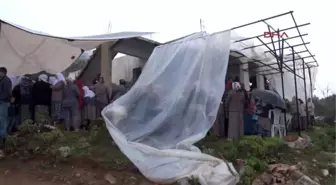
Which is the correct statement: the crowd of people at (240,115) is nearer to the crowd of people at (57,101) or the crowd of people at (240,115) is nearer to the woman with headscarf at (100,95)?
the crowd of people at (57,101)

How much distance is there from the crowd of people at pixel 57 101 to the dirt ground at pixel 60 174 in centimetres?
152

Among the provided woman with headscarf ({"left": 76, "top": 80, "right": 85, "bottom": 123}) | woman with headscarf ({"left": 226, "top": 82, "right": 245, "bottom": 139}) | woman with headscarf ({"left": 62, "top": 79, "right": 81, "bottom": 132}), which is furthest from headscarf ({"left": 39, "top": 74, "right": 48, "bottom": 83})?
woman with headscarf ({"left": 226, "top": 82, "right": 245, "bottom": 139})

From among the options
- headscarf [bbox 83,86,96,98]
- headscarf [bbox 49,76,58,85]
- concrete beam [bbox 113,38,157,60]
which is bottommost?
headscarf [bbox 83,86,96,98]

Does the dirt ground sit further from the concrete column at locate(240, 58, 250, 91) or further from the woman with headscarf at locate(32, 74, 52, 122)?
the concrete column at locate(240, 58, 250, 91)

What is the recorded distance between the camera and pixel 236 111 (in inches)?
270

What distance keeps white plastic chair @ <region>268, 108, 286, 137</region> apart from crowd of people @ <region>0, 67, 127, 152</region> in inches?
127

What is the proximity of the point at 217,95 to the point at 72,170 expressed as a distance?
2.24 metres

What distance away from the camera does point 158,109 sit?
511 centimetres

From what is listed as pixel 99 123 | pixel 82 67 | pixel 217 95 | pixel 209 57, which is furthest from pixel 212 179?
pixel 82 67

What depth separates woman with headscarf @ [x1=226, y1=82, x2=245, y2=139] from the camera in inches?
269

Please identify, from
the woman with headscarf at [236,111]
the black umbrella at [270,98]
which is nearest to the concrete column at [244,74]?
the black umbrella at [270,98]

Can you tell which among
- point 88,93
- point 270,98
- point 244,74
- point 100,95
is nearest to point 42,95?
point 88,93

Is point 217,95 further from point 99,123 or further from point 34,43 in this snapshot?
point 34,43

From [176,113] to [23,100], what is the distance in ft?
11.4
